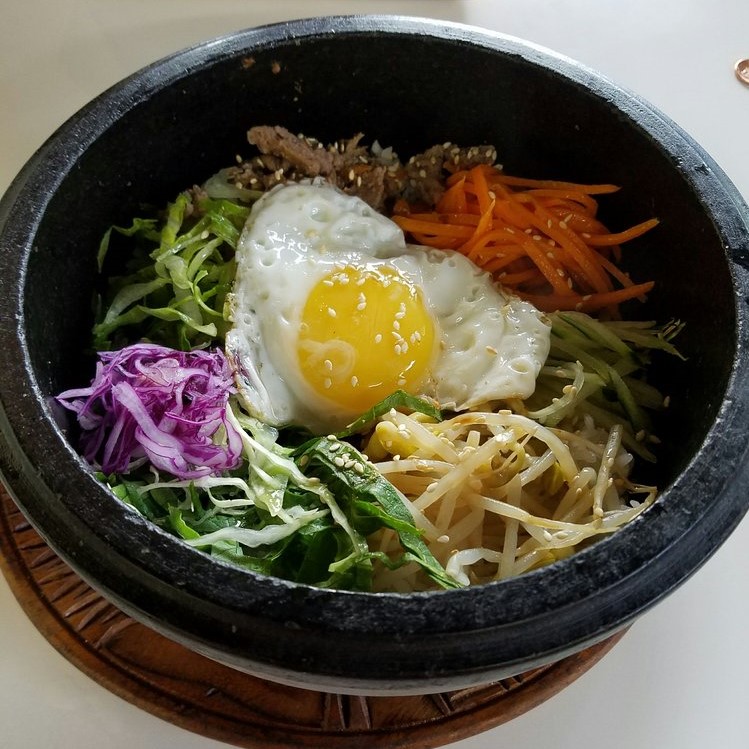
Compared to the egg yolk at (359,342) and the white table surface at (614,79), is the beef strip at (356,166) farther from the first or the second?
the white table surface at (614,79)

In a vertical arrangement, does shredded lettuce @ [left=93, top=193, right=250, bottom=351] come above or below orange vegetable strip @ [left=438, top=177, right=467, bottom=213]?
below

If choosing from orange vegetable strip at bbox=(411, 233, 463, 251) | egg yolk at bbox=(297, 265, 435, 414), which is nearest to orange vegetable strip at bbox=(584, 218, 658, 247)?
orange vegetable strip at bbox=(411, 233, 463, 251)

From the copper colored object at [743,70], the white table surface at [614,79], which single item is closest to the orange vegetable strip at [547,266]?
the white table surface at [614,79]

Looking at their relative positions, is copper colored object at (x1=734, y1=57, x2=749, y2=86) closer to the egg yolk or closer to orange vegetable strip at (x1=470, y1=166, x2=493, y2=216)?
orange vegetable strip at (x1=470, y1=166, x2=493, y2=216)

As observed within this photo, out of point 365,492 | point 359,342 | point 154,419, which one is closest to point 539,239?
point 359,342

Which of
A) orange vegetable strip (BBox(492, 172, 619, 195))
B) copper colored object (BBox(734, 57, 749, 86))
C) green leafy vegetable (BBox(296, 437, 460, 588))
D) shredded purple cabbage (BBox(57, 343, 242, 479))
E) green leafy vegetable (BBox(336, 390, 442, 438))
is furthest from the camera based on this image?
copper colored object (BBox(734, 57, 749, 86))

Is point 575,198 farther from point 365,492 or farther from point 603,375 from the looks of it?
point 365,492

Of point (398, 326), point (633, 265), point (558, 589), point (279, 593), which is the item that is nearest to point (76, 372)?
point (398, 326)
